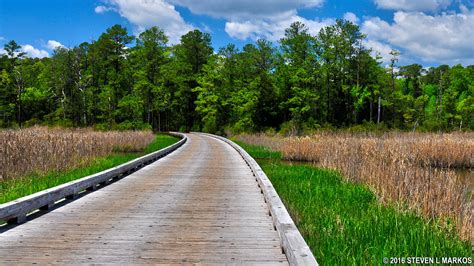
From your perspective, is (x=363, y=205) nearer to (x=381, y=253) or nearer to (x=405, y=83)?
(x=381, y=253)

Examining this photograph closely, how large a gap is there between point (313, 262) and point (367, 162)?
960 centimetres

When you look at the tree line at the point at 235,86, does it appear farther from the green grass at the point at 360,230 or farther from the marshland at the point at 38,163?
the green grass at the point at 360,230

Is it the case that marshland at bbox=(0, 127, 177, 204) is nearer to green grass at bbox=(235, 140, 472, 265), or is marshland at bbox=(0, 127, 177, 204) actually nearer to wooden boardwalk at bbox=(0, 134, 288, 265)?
wooden boardwalk at bbox=(0, 134, 288, 265)

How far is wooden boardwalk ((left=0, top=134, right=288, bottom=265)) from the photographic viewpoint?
4.86 meters

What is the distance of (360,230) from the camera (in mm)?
6430

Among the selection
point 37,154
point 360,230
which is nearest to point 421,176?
point 360,230

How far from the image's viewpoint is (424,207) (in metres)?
8.07

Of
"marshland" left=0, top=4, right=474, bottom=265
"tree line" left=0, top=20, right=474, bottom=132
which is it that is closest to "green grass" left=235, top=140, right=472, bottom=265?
"marshland" left=0, top=4, right=474, bottom=265

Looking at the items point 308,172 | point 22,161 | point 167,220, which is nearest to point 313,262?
point 167,220

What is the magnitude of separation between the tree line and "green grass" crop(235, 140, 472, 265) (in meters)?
46.6

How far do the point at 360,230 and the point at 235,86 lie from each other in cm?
5876

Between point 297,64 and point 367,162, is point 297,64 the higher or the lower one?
the higher one

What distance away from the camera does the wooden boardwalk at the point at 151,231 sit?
16.0ft

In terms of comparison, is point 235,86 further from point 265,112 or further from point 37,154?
point 37,154
